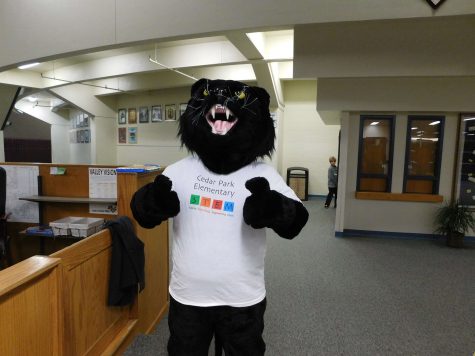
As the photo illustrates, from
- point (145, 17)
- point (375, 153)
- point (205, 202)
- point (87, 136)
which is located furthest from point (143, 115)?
point (205, 202)

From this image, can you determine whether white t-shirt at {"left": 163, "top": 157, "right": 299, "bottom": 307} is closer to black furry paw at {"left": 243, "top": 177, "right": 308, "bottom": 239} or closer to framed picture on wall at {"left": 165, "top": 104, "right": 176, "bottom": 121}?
black furry paw at {"left": 243, "top": 177, "right": 308, "bottom": 239}

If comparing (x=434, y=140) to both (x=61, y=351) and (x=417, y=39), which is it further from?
(x=61, y=351)

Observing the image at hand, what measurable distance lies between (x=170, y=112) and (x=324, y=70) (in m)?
6.33

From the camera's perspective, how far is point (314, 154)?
28.3 ft

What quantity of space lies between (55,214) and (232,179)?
2084 millimetres

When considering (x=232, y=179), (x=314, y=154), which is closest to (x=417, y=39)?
(x=232, y=179)

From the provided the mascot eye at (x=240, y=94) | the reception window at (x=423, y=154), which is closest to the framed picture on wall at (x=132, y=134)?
the reception window at (x=423, y=154)

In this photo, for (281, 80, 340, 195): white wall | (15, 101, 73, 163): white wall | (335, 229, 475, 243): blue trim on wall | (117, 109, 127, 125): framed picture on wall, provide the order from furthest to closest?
(15, 101, 73, 163): white wall, (117, 109, 127, 125): framed picture on wall, (281, 80, 340, 195): white wall, (335, 229, 475, 243): blue trim on wall

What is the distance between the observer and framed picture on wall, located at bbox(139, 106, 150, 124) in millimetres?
9545

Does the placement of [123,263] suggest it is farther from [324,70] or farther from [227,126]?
[324,70]

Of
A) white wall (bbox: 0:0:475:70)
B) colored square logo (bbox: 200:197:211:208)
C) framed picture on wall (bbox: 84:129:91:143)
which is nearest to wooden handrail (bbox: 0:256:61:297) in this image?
colored square logo (bbox: 200:197:211:208)

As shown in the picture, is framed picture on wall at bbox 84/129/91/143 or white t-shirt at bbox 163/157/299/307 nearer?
white t-shirt at bbox 163/157/299/307

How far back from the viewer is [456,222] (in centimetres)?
452

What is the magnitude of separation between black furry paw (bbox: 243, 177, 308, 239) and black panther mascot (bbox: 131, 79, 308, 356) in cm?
1
